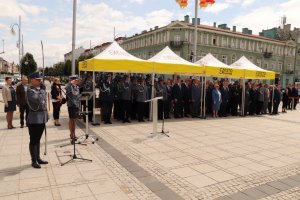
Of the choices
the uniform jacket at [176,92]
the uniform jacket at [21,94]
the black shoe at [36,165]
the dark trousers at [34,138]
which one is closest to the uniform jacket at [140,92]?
the uniform jacket at [176,92]

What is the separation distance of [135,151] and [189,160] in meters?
1.52

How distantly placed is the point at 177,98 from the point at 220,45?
49257 mm

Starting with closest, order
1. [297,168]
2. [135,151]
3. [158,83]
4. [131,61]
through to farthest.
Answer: [297,168], [135,151], [131,61], [158,83]

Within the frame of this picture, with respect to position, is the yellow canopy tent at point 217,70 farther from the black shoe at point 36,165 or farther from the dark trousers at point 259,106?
the black shoe at point 36,165

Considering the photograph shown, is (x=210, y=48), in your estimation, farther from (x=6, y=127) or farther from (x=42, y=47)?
(x=6, y=127)

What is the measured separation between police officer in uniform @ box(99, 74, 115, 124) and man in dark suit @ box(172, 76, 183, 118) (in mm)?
3459

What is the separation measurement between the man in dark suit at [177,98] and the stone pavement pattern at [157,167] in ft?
12.7

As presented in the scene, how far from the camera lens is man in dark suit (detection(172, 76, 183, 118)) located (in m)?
13.7

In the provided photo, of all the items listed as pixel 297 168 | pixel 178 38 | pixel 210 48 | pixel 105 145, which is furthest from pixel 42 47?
pixel 297 168

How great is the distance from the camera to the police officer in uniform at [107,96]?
11492 mm

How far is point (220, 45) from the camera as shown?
2347 inches

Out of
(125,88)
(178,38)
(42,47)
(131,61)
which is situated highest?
(178,38)

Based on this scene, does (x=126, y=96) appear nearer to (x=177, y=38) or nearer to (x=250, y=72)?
(x=250, y=72)

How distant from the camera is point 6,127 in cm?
1045
